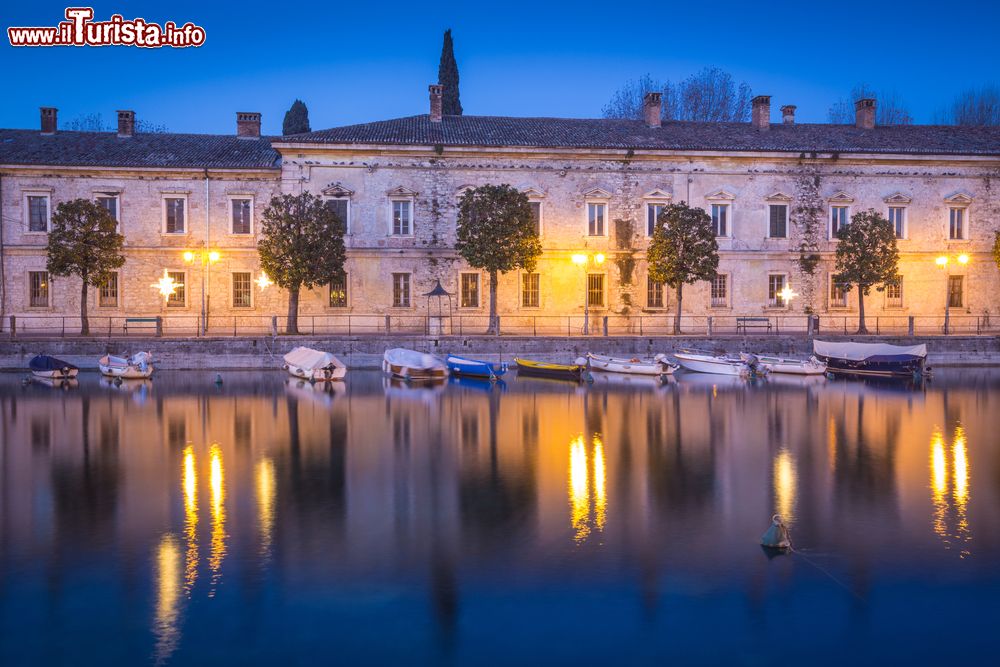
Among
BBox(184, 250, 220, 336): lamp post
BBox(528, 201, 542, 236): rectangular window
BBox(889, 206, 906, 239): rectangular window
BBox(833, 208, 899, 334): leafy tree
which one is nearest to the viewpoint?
BBox(833, 208, 899, 334): leafy tree

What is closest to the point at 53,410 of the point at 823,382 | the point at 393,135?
the point at 393,135

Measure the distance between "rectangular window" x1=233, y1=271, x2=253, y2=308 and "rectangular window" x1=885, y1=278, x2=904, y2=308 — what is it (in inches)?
1201

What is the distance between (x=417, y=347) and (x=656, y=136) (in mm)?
16656

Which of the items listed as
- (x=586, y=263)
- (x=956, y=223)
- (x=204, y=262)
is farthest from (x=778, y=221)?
(x=204, y=262)

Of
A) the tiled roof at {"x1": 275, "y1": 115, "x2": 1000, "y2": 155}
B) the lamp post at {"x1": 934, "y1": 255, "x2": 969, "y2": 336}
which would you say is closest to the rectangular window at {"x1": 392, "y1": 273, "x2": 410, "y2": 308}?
the tiled roof at {"x1": 275, "y1": 115, "x2": 1000, "y2": 155}

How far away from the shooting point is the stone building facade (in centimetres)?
3866

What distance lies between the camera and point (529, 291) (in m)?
39.7

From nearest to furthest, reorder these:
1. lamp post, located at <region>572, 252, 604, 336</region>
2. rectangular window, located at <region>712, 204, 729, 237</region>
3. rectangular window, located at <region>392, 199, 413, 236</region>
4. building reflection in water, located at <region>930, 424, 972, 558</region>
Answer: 1. building reflection in water, located at <region>930, 424, 972, 558</region>
2. lamp post, located at <region>572, 252, 604, 336</region>
3. rectangular window, located at <region>392, 199, 413, 236</region>
4. rectangular window, located at <region>712, 204, 729, 237</region>

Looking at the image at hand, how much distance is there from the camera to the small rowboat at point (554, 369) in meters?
32.0

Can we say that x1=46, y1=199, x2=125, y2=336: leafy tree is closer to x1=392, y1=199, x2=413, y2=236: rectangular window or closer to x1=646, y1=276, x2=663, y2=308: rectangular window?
x1=392, y1=199, x2=413, y2=236: rectangular window

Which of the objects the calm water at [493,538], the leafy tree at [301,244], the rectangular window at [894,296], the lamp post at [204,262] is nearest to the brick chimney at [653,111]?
the rectangular window at [894,296]

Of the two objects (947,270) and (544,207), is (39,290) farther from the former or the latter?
(947,270)

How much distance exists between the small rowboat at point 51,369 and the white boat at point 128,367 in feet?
3.63

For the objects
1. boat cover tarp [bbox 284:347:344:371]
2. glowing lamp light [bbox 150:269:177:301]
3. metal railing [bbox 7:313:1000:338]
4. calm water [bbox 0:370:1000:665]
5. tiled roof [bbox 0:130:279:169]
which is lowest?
calm water [bbox 0:370:1000:665]
